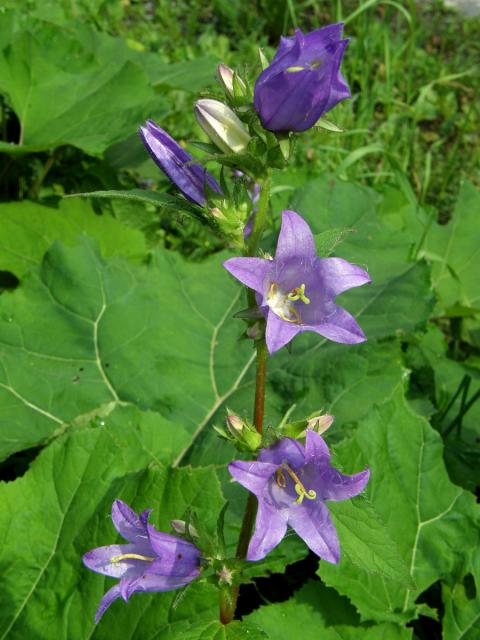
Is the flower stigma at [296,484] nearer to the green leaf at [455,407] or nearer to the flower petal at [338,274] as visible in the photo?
the flower petal at [338,274]

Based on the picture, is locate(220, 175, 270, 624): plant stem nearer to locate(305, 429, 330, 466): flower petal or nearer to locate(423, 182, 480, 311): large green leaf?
locate(305, 429, 330, 466): flower petal

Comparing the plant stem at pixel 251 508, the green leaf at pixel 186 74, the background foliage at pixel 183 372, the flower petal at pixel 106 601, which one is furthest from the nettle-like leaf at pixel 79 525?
the green leaf at pixel 186 74

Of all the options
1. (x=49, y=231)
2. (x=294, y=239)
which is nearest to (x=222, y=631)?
(x=294, y=239)

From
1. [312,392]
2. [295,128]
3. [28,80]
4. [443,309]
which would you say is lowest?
[443,309]

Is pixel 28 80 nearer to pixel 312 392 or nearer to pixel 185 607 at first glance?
pixel 312 392

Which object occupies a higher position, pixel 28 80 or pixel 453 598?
pixel 28 80

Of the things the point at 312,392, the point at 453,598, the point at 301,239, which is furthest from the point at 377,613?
the point at 301,239
